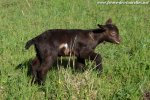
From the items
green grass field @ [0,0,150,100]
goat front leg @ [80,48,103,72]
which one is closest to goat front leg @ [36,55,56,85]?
green grass field @ [0,0,150,100]

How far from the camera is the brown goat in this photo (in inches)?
305

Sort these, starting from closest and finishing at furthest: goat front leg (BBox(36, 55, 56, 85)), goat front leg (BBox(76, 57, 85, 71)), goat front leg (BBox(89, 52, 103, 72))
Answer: goat front leg (BBox(36, 55, 56, 85)) → goat front leg (BBox(89, 52, 103, 72)) → goat front leg (BBox(76, 57, 85, 71))

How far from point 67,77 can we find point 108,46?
11.4ft

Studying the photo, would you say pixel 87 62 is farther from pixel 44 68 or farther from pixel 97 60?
pixel 44 68

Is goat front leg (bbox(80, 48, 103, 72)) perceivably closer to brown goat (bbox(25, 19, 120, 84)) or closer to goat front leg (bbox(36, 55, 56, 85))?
brown goat (bbox(25, 19, 120, 84))

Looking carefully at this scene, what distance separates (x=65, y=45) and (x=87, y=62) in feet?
2.82

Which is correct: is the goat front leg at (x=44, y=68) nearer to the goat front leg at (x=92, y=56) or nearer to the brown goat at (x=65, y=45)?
the brown goat at (x=65, y=45)

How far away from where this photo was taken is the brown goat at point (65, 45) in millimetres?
7742

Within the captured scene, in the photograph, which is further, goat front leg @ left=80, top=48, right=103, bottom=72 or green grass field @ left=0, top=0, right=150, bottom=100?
goat front leg @ left=80, top=48, right=103, bottom=72

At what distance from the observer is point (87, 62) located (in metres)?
8.70

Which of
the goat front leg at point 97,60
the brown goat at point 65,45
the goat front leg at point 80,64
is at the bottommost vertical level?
the goat front leg at point 80,64

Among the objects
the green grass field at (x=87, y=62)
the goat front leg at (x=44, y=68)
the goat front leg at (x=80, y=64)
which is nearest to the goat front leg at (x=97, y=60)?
the green grass field at (x=87, y=62)

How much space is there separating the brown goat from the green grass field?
0.21 meters

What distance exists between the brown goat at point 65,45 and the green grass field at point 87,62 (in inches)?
8.4
